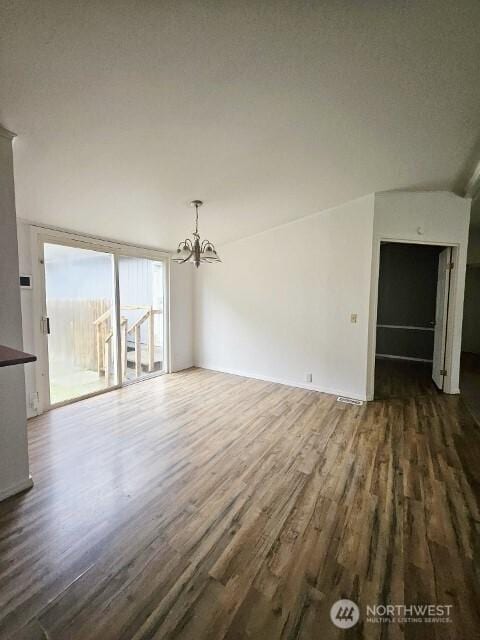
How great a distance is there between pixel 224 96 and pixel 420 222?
326 cm

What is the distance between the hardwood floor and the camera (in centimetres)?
122

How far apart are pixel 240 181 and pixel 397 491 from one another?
306 cm

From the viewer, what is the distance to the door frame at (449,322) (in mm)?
3748

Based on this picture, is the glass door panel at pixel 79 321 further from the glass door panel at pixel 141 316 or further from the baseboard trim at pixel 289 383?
the baseboard trim at pixel 289 383

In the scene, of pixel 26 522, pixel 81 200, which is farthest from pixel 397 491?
pixel 81 200

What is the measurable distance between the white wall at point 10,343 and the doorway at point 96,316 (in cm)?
150

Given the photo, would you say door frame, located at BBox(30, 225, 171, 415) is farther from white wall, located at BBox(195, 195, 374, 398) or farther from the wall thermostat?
white wall, located at BBox(195, 195, 374, 398)

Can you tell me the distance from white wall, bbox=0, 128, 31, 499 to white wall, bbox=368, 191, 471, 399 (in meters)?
3.81

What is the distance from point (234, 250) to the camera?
5.00 meters

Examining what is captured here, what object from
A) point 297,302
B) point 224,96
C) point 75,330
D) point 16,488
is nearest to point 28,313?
point 75,330

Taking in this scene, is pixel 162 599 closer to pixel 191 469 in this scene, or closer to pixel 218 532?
pixel 218 532

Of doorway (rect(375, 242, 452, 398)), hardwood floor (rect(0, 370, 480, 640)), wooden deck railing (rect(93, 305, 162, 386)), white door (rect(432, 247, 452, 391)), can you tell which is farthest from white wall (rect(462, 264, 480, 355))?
wooden deck railing (rect(93, 305, 162, 386))

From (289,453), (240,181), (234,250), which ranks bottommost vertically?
(289,453)

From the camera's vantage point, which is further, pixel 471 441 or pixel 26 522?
pixel 471 441
